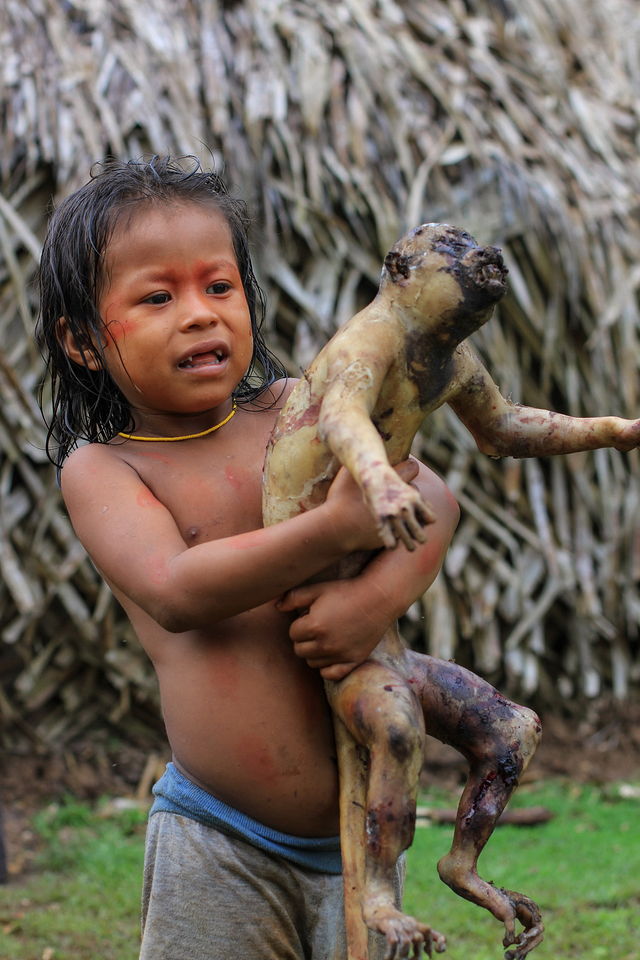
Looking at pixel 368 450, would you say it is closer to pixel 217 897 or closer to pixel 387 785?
pixel 387 785

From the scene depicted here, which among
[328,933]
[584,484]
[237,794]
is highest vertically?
[237,794]

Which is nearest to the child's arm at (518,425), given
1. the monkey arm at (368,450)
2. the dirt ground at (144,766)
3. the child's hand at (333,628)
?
the monkey arm at (368,450)

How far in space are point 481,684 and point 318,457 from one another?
47cm

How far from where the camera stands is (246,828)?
192 cm

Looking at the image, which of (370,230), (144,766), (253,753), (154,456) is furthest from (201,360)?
(144,766)

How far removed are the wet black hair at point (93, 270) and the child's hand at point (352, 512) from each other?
507 mm

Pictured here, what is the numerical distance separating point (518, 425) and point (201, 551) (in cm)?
57

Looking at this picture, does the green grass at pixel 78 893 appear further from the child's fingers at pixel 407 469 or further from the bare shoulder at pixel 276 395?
the child's fingers at pixel 407 469

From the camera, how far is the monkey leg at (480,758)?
1.84 m

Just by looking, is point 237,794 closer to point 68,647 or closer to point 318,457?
point 318,457

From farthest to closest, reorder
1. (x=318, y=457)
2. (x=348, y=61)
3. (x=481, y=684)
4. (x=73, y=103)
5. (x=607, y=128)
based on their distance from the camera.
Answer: (x=607, y=128) → (x=348, y=61) → (x=73, y=103) → (x=481, y=684) → (x=318, y=457)

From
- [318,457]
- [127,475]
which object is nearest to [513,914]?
[318,457]

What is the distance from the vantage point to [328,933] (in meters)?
2.00

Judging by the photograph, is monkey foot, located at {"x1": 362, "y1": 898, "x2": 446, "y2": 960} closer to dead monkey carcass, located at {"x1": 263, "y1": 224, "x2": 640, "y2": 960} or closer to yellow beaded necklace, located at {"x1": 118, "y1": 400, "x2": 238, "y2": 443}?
dead monkey carcass, located at {"x1": 263, "y1": 224, "x2": 640, "y2": 960}
